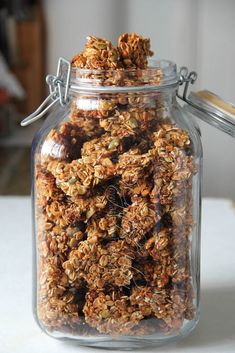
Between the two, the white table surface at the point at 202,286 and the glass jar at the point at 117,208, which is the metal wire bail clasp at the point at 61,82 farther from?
the white table surface at the point at 202,286

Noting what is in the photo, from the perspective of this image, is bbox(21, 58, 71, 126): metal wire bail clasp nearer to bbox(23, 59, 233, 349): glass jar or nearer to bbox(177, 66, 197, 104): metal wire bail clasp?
bbox(23, 59, 233, 349): glass jar

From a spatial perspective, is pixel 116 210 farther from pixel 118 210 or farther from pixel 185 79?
pixel 185 79

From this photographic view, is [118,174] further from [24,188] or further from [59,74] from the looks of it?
[24,188]

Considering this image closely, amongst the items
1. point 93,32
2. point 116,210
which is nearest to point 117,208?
point 116,210

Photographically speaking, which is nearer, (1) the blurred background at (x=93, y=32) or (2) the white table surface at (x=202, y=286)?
(2) the white table surface at (x=202, y=286)

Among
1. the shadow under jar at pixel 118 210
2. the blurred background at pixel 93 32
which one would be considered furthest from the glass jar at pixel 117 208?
the blurred background at pixel 93 32

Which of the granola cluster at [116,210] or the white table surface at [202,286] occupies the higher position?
the granola cluster at [116,210]

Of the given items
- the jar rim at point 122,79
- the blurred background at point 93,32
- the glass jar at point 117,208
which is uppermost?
the jar rim at point 122,79

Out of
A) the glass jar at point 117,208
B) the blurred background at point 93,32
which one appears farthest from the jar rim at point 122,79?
the blurred background at point 93,32

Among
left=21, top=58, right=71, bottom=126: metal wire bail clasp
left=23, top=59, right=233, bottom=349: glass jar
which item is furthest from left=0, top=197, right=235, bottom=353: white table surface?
left=21, top=58, right=71, bottom=126: metal wire bail clasp
